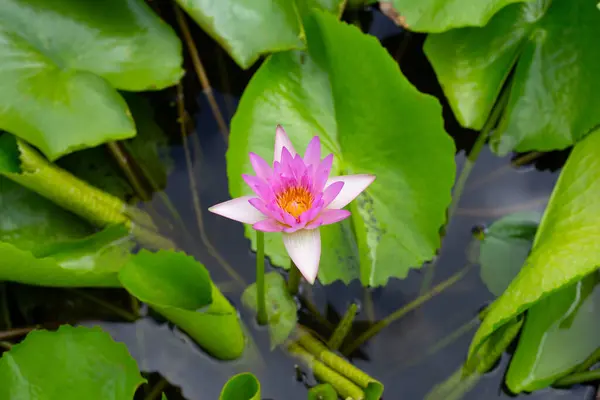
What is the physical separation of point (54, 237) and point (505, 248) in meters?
0.99

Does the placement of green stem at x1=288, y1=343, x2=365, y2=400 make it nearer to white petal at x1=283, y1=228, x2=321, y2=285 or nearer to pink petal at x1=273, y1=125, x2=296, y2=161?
white petal at x1=283, y1=228, x2=321, y2=285

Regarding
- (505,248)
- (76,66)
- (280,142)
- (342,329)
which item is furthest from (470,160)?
(76,66)

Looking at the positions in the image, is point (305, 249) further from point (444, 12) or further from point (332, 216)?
point (444, 12)

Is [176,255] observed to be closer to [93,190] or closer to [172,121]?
[93,190]

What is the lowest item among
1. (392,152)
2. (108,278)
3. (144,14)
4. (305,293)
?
(305,293)

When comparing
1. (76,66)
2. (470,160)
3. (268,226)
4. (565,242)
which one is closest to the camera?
(268,226)

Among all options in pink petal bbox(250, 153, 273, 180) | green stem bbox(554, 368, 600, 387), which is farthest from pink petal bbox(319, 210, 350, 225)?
green stem bbox(554, 368, 600, 387)

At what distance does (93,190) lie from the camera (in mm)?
1186

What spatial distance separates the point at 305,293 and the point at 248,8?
0.62 m

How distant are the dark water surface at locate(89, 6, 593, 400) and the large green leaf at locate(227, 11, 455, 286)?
16 cm

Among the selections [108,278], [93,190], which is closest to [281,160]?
[108,278]

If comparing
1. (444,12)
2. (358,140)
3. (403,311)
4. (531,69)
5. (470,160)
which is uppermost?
(444,12)

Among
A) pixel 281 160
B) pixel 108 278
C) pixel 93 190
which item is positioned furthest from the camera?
pixel 93 190

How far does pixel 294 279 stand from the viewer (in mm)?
1098
